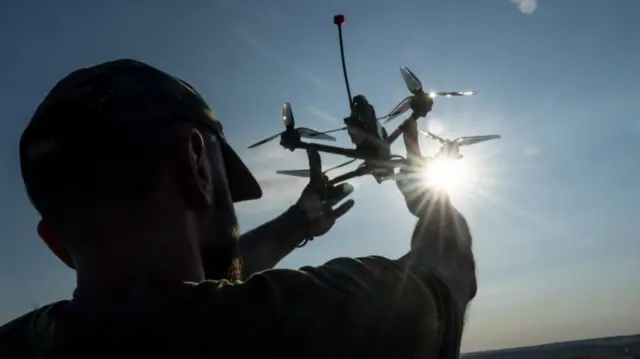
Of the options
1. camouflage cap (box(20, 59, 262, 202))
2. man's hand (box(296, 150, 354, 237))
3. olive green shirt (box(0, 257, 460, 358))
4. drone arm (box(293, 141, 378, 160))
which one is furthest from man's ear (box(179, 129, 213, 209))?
drone arm (box(293, 141, 378, 160))

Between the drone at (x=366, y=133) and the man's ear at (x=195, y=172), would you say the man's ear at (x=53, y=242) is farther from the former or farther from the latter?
the drone at (x=366, y=133)

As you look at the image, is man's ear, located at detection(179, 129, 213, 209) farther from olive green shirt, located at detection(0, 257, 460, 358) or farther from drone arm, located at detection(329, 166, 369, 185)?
drone arm, located at detection(329, 166, 369, 185)

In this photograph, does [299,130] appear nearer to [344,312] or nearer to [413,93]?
[413,93]

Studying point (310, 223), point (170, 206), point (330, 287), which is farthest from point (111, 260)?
point (310, 223)

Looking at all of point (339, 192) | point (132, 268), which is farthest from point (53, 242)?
point (339, 192)

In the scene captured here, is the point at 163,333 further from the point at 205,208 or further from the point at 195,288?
the point at 205,208

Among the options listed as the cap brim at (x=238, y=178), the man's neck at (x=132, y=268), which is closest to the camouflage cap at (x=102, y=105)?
the cap brim at (x=238, y=178)
